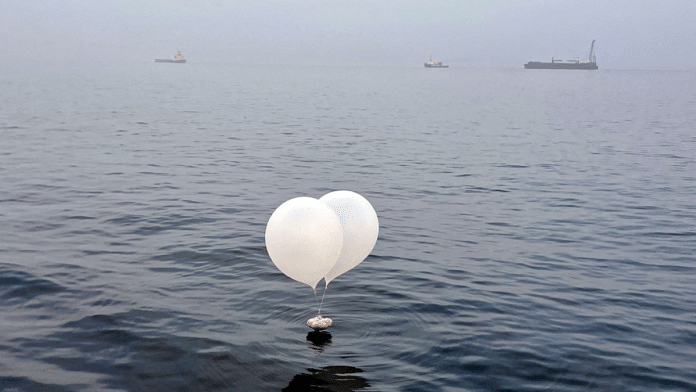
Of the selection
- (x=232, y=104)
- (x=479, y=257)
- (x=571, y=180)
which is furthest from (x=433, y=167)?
(x=232, y=104)

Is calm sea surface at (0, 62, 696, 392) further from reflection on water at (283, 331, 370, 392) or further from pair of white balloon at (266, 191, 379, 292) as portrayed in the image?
pair of white balloon at (266, 191, 379, 292)

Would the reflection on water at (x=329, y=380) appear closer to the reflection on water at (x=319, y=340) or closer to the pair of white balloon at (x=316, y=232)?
the reflection on water at (x=319, y=340)

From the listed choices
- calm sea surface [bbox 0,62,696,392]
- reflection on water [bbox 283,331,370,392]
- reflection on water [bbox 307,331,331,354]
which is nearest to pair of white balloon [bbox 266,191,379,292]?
reflection on water [bbox 307,331,331,354]

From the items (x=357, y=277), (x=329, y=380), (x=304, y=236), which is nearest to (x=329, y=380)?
(x=329, y=380)

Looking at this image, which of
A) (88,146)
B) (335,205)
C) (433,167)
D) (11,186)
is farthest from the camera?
(88,146)

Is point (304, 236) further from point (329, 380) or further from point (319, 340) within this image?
point (319, 340)

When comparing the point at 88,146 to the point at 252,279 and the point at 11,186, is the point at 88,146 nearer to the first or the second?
the point at 11,186

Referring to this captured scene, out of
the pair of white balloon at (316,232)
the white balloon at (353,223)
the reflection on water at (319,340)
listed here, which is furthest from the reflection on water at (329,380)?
the white balloon at (353,223)
